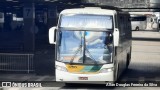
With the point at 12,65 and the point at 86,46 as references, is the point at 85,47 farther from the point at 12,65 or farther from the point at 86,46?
the point at 12,65

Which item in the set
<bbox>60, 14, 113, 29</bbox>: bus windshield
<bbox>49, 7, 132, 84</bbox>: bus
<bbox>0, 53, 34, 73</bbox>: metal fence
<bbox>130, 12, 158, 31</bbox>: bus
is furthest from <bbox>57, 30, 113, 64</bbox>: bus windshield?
<bbox>130, 12, 158, 31</bbox>: bus

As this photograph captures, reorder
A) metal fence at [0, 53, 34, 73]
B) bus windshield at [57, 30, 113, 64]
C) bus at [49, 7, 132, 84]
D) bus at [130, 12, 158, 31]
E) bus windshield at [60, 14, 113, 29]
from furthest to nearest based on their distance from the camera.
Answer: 1. bus at [130, 12, 158, 31]
2. metal fence at [0, 53, 34, 73]
3. bus windshield at [60, 14, 113, 29]
4. bus windshield at [57, 30, 113, 64]
5. bus at [49, 7, 132, 84]

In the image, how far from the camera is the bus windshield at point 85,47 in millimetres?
16625

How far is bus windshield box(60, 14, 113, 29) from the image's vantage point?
17.1 m

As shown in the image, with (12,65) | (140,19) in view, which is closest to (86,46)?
(12,65)

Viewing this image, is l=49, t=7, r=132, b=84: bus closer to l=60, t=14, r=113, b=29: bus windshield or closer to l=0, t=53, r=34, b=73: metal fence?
l=60, t=14, r=113, b=29: bus windshield

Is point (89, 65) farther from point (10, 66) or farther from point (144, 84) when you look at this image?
point (10, 66)

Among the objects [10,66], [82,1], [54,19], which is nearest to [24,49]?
[54,19]

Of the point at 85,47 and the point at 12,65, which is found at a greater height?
the point at 85,47

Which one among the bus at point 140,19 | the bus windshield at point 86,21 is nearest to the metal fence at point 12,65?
the bus windshield at point 86,21

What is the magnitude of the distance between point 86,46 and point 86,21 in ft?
3.24

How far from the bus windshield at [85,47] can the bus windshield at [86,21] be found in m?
0.25

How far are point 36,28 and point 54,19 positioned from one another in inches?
152

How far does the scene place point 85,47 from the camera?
16.8m
